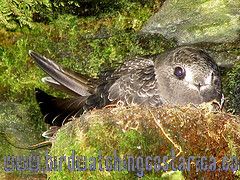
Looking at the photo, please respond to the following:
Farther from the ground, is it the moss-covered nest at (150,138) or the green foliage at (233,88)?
the green foliage at (233,88)

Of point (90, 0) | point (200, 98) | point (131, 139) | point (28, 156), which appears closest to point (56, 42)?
point (90, 0)

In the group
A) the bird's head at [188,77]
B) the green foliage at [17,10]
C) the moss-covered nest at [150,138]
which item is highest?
the green foliage at [17,10]

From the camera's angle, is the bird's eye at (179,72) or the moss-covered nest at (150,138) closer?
the moss-covered nest at (150,138)

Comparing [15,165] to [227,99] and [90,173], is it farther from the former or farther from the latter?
[227,99]

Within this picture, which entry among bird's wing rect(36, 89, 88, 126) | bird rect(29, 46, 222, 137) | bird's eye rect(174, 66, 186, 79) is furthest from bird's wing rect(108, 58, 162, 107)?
bird's wing rect(36, 89, 88, 126)

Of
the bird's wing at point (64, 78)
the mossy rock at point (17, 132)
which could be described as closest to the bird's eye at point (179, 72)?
the bird's wing at point (64, 78)

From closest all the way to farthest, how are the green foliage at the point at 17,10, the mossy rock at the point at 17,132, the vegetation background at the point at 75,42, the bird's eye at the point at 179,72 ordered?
1. the green foliage at the point at 17,10
2. the bird's eye at the point at 179,72
3. the mossy rock at the point at 17,132
4. the vegetation background at the point at 75,42

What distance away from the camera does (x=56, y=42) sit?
5602 mm

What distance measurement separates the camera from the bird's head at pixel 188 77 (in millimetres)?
4625

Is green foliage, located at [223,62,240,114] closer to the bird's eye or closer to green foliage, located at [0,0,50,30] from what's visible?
the bird's eye

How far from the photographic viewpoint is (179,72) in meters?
4.79

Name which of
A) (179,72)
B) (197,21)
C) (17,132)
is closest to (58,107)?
(17,132)

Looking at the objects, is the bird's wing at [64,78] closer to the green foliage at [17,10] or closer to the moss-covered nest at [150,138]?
the green foliage at [17,10]

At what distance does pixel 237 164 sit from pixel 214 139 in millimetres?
234
